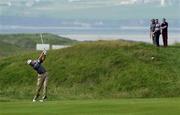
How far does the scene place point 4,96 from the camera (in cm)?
4625

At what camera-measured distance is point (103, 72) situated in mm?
50688

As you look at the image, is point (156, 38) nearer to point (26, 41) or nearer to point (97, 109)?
point (97, 109)

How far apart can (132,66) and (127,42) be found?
18.8 ft

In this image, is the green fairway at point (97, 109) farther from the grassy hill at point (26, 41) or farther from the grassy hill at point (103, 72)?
the grassy hill at point (26, 41)

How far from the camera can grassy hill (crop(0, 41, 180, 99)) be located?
46.7 meters

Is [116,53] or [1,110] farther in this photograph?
[116,53]

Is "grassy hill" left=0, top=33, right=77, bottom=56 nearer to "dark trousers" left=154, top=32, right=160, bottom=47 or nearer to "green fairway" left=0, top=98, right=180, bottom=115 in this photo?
"dark trousers" left=154, top=32, right=160, bottom=47

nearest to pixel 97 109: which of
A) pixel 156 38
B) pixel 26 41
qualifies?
pixel 156 38

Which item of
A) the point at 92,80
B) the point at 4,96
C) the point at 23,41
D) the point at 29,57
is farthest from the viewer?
the point at 23,41

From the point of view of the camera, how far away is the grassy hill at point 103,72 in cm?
4669

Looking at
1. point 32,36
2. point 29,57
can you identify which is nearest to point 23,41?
point 32,36

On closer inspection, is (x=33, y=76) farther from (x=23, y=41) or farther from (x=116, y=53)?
(x=23, y=41)

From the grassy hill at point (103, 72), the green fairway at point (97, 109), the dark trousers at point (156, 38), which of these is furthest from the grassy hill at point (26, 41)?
the green fairway at point (97, 109)

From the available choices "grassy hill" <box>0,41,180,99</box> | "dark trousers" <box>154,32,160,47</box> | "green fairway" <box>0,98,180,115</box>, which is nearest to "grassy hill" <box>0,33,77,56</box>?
"grassy hill" <box>0,41,180,99</box>
